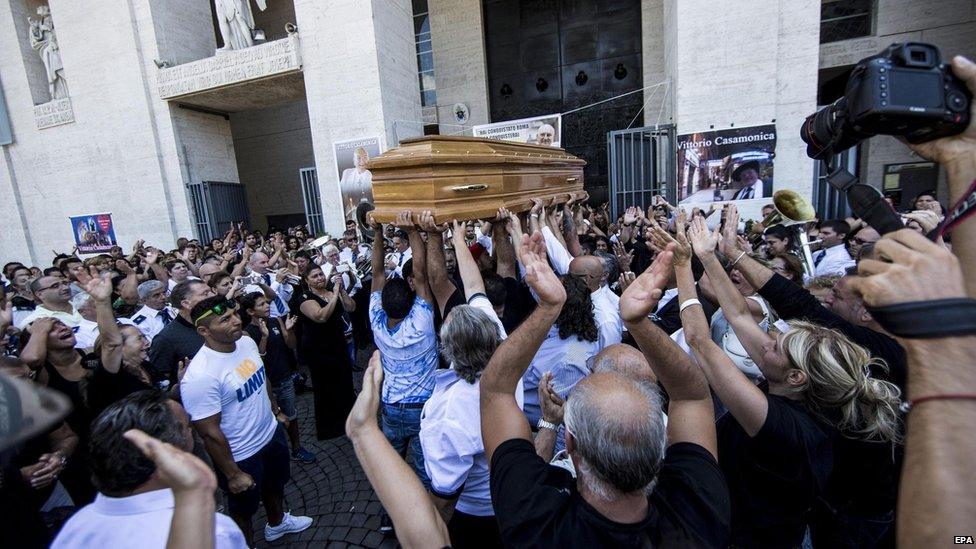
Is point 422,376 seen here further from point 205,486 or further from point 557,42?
point 557,42

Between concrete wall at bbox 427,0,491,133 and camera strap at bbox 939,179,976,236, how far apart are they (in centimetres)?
1108

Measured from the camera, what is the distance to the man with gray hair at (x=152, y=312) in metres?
3.75

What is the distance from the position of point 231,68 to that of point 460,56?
201 inches

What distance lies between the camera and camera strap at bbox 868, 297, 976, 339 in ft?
2.21

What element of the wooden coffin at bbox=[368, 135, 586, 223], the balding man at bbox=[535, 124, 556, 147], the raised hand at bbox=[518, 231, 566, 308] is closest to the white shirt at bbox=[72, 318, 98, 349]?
the wooden coffin at bbox=[368, 135, 586, 223]

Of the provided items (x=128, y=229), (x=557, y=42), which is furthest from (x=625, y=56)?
(x=128, y=229)

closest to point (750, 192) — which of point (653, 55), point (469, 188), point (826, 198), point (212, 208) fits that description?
point (826, 198)

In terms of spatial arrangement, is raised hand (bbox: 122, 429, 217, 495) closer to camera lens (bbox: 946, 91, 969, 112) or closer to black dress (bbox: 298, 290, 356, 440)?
camera lens (bbox: 946, 91, 969, 112)

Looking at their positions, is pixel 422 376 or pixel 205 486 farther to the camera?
pixel 422 376

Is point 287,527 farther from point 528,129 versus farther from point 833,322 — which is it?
point 528,129

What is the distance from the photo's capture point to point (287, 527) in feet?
9.16

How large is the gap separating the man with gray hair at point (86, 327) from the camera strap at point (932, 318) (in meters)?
4.65

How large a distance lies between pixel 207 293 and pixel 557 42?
10.2 meters

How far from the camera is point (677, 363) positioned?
1232mm
